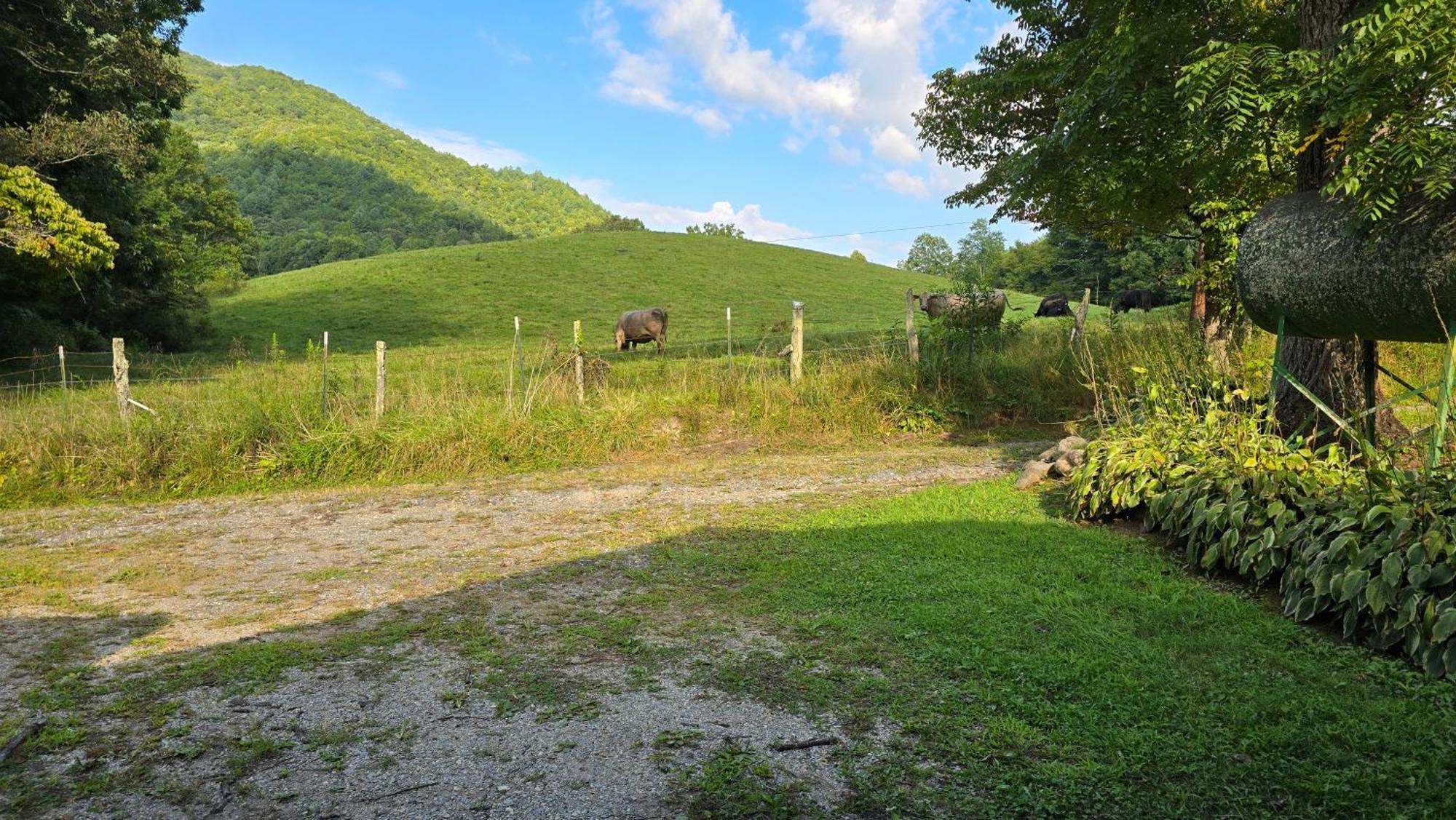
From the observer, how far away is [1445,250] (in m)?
4.77

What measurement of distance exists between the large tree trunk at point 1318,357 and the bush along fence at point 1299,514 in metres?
0.65

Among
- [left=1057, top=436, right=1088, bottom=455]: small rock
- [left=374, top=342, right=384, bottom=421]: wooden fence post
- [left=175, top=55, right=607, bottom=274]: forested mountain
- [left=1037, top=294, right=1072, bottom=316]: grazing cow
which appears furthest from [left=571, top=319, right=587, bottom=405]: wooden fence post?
[left=175, top=55, right=607, bottom=274]: forested mountain

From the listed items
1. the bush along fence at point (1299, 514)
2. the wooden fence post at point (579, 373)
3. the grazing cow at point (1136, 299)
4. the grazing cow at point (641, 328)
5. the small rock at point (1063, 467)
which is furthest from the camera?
the grazing cow at point (1136, 299)

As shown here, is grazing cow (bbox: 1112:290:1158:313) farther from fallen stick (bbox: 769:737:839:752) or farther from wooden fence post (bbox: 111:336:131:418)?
fallen stick (bbox: 769:737:839:752)

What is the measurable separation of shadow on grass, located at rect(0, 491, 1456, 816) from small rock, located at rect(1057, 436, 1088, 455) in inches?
91.1

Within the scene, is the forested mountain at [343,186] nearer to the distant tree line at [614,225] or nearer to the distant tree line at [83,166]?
the distant tree line at [614,225]

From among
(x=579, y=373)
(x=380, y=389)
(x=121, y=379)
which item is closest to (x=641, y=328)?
(x=579, y=373)

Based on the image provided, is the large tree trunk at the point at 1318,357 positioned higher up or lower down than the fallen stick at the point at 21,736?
higher up

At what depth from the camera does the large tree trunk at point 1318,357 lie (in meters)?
6.70

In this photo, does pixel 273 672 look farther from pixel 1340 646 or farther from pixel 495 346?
pixel 495 346

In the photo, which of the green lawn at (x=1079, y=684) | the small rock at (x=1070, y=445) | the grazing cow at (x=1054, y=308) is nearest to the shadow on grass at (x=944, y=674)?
the green lawn at (x=1079, y=684)

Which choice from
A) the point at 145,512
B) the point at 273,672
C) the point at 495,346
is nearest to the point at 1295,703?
the point at 273,672

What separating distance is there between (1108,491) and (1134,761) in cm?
394

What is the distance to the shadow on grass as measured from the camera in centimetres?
316
